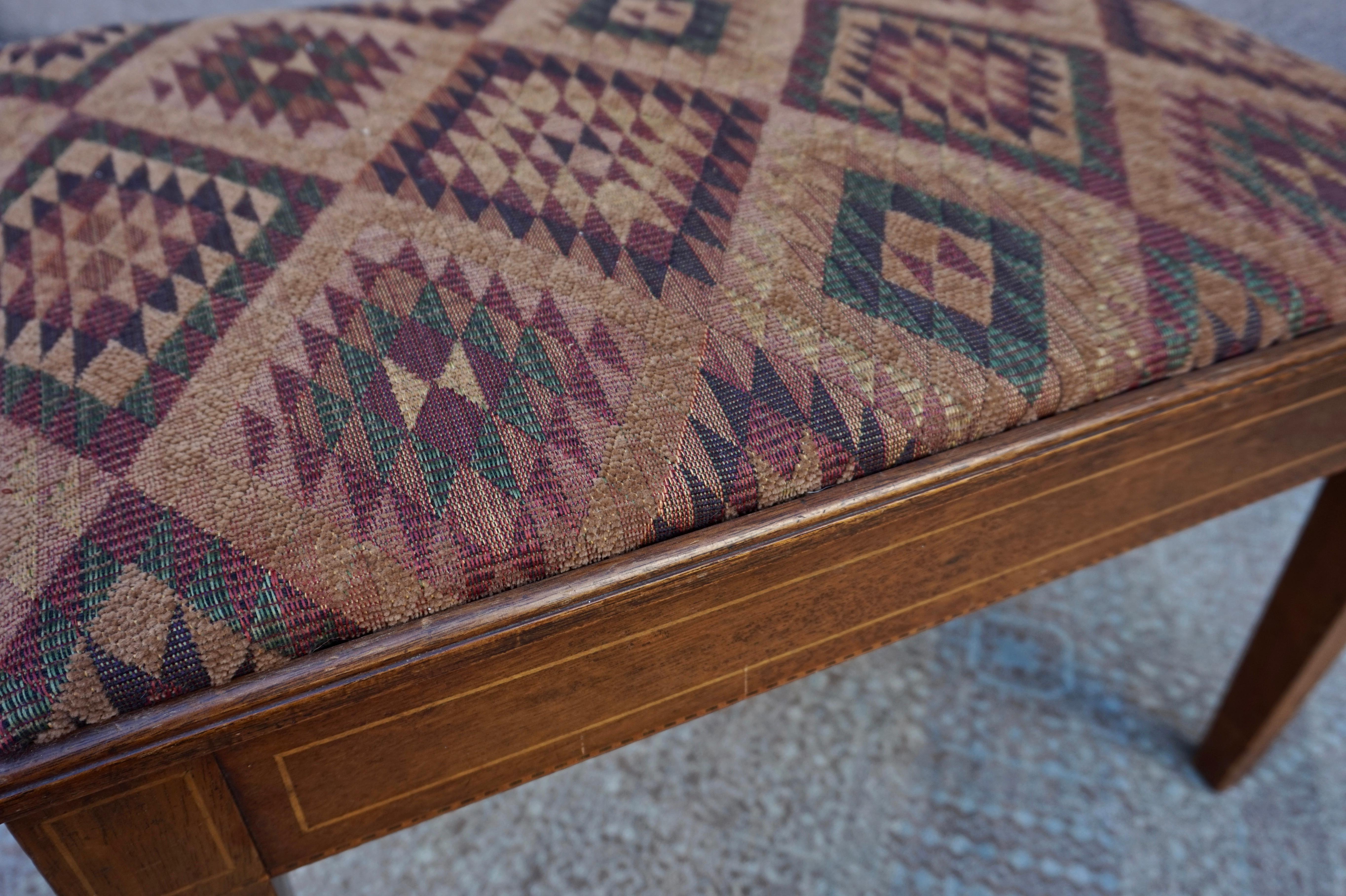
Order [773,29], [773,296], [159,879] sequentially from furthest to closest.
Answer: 1. [773,29]
2. [773,296]
3. [159,879]

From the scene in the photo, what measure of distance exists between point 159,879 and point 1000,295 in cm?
52

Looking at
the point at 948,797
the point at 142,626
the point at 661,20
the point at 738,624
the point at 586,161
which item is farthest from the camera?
the point at 948,797

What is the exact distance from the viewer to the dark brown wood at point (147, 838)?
393 millimetres

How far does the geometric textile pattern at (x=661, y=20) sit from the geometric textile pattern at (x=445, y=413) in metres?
0.32

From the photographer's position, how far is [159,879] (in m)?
0.43

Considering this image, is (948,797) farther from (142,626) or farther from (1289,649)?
(142,626)

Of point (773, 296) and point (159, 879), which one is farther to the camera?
point (773, 296)

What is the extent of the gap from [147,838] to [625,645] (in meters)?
0.22

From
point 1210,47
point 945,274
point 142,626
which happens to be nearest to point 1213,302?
point 945,274

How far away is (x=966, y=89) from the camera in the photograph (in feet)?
2.37

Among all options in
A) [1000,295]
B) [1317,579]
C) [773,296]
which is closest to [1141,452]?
[1000,295]

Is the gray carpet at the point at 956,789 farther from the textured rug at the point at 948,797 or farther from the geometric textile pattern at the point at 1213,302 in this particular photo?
the geometric textile pattern at the point at 1213,302

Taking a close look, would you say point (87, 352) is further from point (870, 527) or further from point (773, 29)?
point (773, 29)

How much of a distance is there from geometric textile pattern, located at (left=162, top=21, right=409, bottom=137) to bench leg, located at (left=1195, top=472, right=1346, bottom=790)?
819mm
